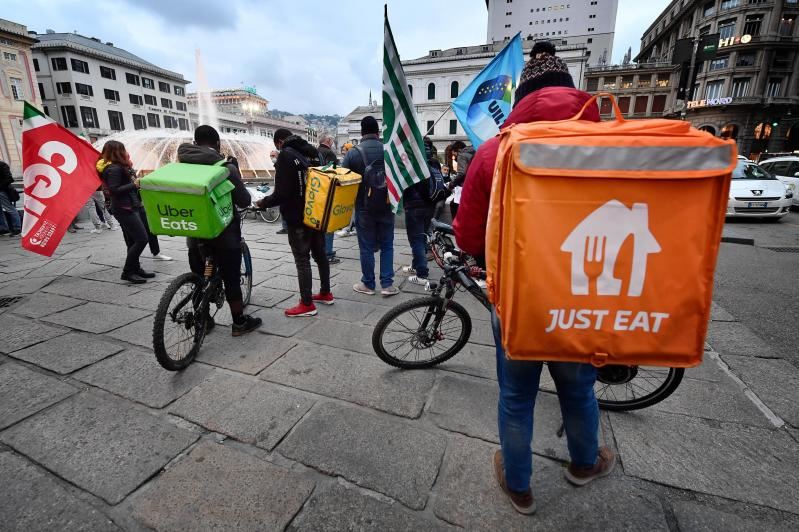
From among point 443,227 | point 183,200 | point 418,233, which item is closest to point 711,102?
point 418,233

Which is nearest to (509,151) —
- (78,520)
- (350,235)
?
(78,520)

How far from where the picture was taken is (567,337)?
122 centimetres

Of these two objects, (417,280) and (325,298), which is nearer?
(325,298)

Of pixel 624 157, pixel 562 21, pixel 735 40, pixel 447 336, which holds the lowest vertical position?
pixel 447 336

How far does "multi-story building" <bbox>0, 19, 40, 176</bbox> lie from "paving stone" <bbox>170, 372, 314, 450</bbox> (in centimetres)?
4385

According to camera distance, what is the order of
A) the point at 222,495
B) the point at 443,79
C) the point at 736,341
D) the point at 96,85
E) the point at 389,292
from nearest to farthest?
the point at 222,495
the point at 736,341
the point at 389,292
the point at 96,85
the point at 443,79

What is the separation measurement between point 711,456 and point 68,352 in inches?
185

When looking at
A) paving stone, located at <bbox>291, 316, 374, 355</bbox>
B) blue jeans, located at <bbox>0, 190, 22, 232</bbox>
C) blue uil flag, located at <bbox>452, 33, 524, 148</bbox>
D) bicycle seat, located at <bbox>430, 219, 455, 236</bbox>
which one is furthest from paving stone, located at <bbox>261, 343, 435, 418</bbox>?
blue jeans, located at <bbox>0, 190, 22, 232</bbox>

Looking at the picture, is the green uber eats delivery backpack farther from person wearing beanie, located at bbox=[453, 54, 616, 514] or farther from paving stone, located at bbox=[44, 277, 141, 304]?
paving stone, located at bbox=[44, 277, 141, 304]

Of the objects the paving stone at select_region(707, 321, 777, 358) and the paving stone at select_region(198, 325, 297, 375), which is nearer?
the paving stone at select_region(198, 325, 297, 375)

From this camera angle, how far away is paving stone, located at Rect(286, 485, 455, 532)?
1604mm

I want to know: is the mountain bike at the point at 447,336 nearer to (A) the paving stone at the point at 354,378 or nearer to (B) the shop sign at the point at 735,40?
(A) the paving stone at the point at 354,378

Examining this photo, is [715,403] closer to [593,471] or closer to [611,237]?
[593,471]

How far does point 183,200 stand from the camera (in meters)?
2.55
